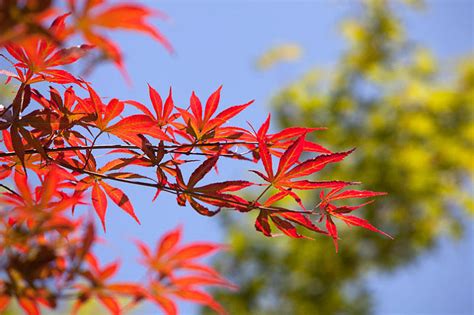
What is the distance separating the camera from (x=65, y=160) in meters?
0.55

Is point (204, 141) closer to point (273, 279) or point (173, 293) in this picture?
point (173, 293)

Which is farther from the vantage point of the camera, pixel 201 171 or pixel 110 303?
pixel 110 303

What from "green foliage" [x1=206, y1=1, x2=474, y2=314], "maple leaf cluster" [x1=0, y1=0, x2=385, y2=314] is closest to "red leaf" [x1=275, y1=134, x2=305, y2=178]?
"maple leaf cluster" [x1=0, y1=0, x2=385, y2=314]

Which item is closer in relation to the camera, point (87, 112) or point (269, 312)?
point (87, 112)

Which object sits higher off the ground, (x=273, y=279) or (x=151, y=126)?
(x=273, y=279)

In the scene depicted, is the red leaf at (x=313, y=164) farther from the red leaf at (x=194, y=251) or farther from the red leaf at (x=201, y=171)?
the red leaf at (x=194, y=251)

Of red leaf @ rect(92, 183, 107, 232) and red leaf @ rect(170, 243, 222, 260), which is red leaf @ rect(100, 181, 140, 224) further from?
red leaf @ rect(170, 243, 222, 260)

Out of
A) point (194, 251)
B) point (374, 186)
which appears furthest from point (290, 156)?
point (374, 186)

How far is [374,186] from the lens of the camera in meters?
4.23

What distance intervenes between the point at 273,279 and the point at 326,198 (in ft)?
13.2

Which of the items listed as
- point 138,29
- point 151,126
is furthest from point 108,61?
point 151,126

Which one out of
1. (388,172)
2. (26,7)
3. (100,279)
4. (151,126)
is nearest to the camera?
A: (26,7)

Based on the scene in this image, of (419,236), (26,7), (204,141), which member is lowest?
(26,7)

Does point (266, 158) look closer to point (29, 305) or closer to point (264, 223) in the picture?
point (264, 223)
